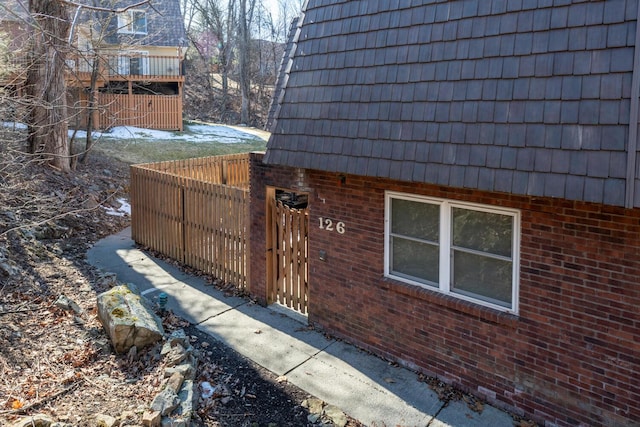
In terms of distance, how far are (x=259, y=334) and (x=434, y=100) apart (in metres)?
4.15

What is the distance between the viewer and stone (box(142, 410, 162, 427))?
4.90 meters

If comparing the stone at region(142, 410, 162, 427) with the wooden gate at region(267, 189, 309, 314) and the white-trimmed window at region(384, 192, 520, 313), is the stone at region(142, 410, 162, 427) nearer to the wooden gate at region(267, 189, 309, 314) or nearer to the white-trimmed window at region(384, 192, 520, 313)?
the white-trimmed window at region(384, 192, 520, 313)

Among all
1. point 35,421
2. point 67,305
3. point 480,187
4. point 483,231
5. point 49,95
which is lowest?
point 35,421

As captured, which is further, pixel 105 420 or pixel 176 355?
pixel 176 355

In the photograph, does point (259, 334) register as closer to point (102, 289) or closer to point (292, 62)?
point (102, 289)

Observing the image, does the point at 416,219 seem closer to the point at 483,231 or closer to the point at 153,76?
the point at 483,231

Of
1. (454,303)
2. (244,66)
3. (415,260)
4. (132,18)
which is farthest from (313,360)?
(244,66)

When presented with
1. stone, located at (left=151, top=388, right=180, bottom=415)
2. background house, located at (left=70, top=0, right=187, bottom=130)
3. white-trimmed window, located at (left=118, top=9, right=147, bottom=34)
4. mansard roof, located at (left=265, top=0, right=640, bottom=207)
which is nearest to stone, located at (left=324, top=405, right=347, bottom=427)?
stone, located at (left=151, top=388, right=180, bottom=415)

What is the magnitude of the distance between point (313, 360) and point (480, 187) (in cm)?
323

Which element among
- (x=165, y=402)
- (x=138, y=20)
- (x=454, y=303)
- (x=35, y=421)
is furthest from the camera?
(x=138, y=20)

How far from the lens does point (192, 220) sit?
10.3m

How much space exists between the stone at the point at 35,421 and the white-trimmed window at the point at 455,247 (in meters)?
4.10

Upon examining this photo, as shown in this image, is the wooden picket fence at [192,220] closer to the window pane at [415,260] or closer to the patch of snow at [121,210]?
the patch of snow at [121,210]

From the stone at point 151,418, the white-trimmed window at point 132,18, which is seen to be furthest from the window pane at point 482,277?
the white-trimmed window at point 132,18
